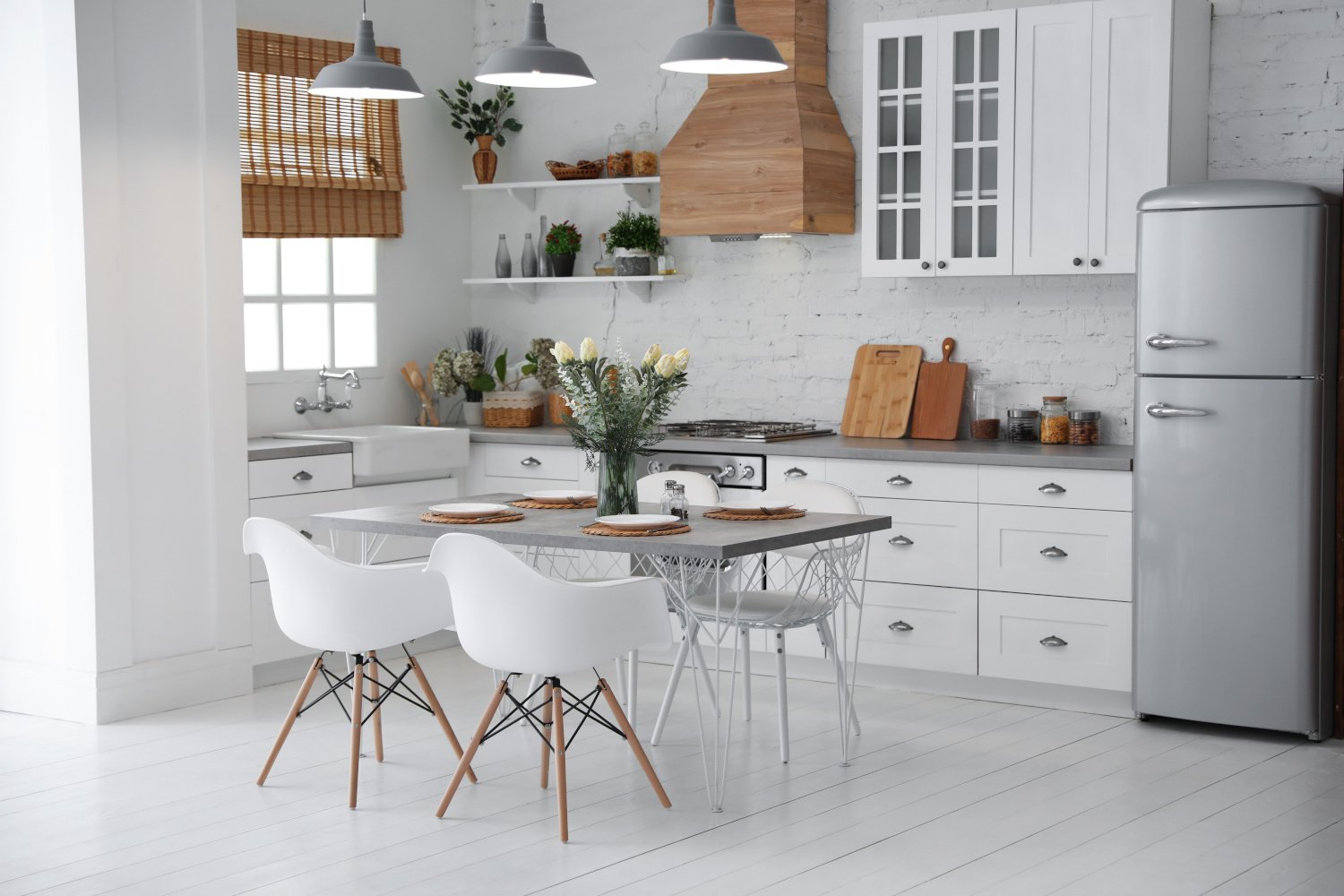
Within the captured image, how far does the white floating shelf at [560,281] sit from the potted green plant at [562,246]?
2.5 inches

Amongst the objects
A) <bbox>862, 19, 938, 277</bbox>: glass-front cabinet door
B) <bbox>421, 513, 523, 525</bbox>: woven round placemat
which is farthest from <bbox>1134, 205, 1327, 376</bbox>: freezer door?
<bbox>421, 513, 523, 525</bbox>: woven round placemat

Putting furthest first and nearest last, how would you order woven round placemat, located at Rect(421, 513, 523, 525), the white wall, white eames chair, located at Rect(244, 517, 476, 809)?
the white wall → woven round placemat, located at Rect(421, 513, 523, 525) → white eames chair, located at Rect(244, 517, 476, 809)

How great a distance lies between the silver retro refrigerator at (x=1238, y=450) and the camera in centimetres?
464

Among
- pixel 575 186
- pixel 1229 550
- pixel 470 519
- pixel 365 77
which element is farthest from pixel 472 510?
pixel 575 186

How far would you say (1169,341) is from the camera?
15.7 ft

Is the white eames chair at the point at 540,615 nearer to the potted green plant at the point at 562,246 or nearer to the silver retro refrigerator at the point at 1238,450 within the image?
the silver retro refrigerator at the point at 1238,450

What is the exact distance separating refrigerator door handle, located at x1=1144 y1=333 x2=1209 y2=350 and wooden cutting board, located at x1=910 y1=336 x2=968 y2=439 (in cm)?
105

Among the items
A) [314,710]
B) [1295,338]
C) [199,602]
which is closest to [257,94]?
→ [199,602]

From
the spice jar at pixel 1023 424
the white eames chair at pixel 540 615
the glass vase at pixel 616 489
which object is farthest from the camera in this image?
the spice jar at pixel 1023 424

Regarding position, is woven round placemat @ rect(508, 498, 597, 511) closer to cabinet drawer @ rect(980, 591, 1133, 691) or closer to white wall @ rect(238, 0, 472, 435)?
cabinet drawer @ rect(980, 591, 1133, 691)

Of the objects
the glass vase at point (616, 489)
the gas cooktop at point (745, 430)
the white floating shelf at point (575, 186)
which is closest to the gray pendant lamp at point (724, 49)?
the glass vase at point (616, 489)

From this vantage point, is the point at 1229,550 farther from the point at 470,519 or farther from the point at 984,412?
the point at 470,519

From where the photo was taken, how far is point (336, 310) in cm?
650

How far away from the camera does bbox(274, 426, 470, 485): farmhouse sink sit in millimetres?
5836
